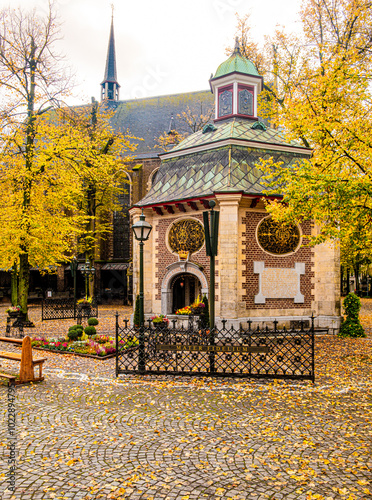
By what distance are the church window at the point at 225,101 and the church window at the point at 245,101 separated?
0.43 meters

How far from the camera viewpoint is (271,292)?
1433cm

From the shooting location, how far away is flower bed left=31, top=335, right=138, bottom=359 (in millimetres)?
10844

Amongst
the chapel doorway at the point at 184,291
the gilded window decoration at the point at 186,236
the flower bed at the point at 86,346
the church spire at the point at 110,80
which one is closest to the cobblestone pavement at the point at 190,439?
the flower bed at the point at 86,346

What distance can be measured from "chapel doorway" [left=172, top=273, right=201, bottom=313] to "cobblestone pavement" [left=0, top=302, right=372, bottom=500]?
8.26 m

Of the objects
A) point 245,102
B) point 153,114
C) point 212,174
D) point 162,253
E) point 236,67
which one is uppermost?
point 153,114

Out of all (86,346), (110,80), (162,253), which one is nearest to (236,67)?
(162,253)

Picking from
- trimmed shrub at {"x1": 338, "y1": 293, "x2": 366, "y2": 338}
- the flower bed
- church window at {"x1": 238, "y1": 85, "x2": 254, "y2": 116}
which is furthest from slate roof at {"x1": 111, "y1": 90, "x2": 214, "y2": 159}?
the flower bed

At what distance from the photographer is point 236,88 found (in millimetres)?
17562

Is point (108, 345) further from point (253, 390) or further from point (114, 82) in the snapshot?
point (114, 82)

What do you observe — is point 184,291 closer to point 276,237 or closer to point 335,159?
point 276,237

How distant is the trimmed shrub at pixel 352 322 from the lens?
562 inches

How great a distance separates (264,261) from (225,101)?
28.3ft

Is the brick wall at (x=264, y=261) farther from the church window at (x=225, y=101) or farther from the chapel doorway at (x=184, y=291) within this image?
the church window at (x=225, y=101)

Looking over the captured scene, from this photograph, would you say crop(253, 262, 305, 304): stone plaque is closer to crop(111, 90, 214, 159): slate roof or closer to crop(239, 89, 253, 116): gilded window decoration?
crop(239, 89, 253, 116): gilded window decoration
